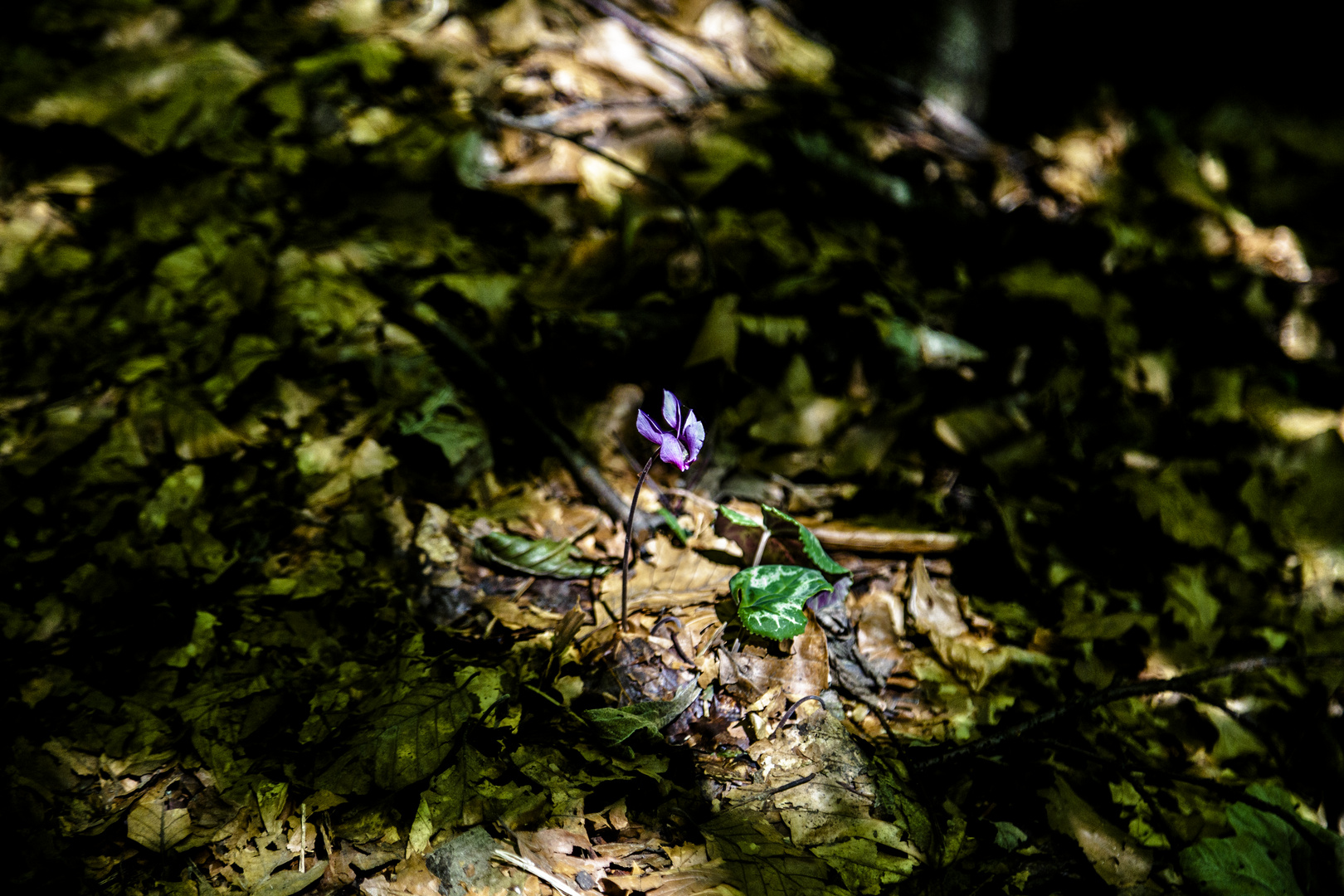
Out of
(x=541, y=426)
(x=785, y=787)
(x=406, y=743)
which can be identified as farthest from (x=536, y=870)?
(x=541, y=426)

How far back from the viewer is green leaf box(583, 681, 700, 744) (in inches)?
50.9

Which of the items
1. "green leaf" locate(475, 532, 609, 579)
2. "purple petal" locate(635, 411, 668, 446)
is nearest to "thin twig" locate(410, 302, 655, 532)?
"green leaf" locate(475, 532, 609, 579)

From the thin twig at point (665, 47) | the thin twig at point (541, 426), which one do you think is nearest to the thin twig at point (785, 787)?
the thin twig at point (541, 426)

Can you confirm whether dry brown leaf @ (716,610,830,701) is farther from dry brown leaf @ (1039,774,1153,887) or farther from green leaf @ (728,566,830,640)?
dry brown leaf @ (1039,774,1153,887)

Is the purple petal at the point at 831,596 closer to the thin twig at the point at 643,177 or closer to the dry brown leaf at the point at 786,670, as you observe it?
the dry brown leaf at the point at 786,670

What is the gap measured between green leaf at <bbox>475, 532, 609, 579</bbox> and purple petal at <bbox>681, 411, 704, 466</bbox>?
1.58 ft

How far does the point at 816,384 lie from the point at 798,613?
2.92ft

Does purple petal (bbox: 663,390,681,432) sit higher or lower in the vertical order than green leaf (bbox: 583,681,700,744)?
higher

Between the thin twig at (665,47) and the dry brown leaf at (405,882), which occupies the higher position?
the thin twig at (665,47)

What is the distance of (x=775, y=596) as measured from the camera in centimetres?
142

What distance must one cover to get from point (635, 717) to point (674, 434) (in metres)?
0.53

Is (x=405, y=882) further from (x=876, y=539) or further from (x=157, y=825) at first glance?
(x=876, y=539)

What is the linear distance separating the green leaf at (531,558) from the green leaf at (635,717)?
37cm

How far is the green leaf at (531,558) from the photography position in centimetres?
162
